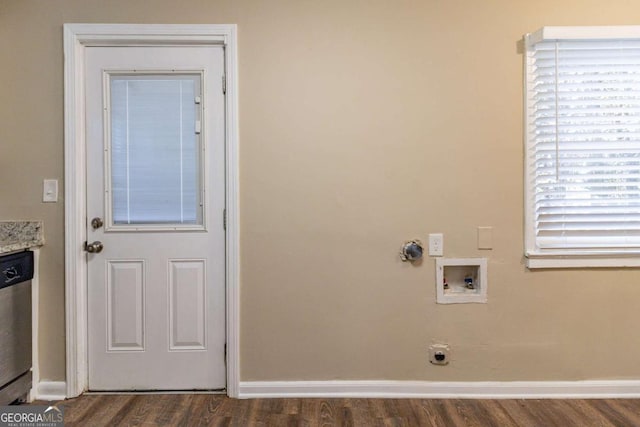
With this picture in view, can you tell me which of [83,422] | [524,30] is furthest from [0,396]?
[524,30]

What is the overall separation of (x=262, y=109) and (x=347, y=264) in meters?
1.01

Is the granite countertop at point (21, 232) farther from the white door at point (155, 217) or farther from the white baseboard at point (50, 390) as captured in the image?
the white baseboard at point (50, 390)

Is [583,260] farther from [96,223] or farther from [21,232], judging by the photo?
[21,232]

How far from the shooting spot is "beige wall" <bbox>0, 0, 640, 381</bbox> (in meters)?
2.28

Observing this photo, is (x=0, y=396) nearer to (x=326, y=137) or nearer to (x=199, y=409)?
(x=199, y=409)

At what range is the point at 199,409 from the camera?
218 cm

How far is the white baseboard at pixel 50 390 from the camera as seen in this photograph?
2277mm

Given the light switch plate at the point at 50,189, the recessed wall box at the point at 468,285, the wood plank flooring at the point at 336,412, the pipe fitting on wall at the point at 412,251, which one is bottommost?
the wood plank flooring at the point at 336,412

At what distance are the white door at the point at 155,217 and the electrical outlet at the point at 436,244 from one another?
120 centimetres

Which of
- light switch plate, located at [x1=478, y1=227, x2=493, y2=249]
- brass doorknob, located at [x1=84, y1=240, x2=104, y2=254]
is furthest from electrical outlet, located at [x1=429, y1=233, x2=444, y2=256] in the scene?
brass doorknob, located at [x1=84, y1=240, x2=104, y2=254]

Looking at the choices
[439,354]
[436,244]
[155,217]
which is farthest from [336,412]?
[155,217]

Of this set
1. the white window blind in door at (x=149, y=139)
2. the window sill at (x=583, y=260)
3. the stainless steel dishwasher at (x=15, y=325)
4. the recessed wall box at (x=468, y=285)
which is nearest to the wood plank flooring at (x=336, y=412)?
the stainless steel dishwasher at (x=15, y=325)

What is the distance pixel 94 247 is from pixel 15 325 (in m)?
0.54

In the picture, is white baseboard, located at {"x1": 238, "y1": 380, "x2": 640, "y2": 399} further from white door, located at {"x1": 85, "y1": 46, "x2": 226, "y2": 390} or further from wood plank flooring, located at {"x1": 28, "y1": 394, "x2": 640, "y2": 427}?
white door, located at {"x1": 85, "y1": 46, "x2": 226, "y2": 390}
